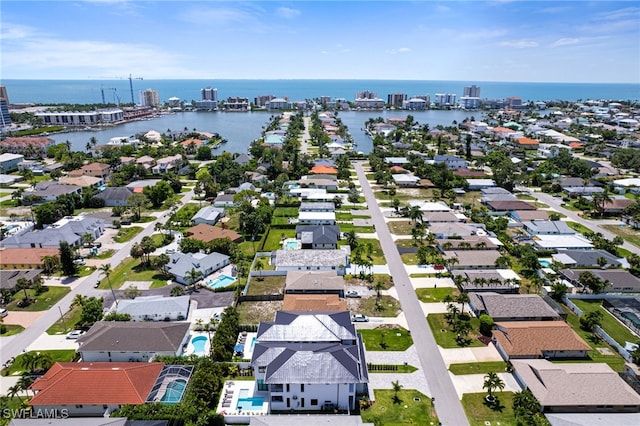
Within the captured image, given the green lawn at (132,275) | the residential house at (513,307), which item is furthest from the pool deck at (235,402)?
the residential house at (513,307)

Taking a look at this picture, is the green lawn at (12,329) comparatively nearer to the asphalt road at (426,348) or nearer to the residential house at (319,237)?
the residential house at (319,237)

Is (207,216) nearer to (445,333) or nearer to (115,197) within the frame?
(115,197)

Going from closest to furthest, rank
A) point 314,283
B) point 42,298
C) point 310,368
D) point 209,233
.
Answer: point 310,368
point 42,298
point 314,283
point 209,233

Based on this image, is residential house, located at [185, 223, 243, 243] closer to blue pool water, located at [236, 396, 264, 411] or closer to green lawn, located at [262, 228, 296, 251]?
green lawn, located at [262, 228, 296, 251]

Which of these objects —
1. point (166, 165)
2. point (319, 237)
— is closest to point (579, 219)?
point (319, 237)

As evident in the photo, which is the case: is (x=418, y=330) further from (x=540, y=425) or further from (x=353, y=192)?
(x=353, y=192)
